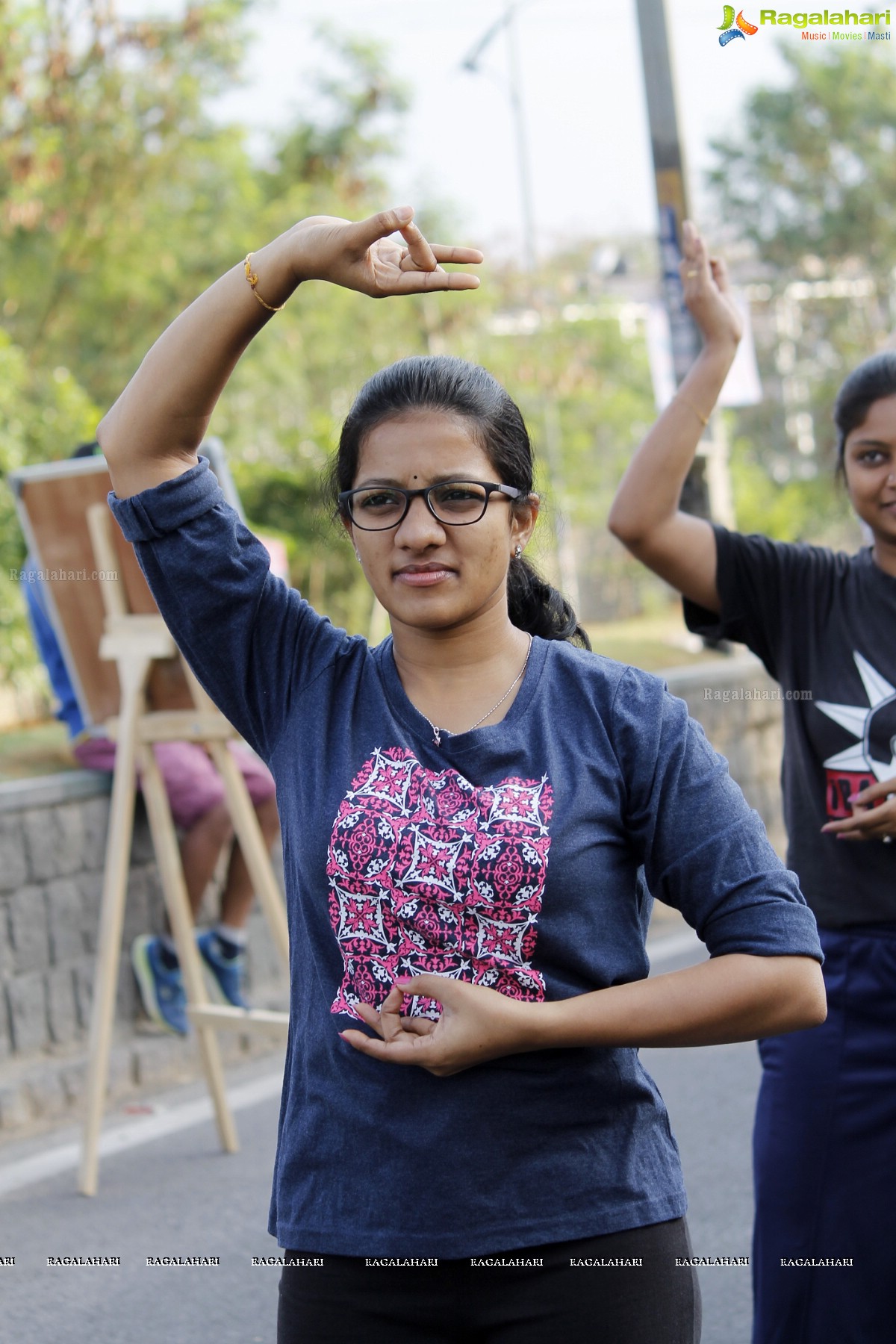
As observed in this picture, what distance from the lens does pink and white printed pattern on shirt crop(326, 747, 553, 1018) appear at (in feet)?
5.59

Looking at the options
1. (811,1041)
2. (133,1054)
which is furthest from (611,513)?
(133,1054)

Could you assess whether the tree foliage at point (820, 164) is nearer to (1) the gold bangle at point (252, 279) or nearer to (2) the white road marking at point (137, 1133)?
(2) the white road marking at point (137, 1133)

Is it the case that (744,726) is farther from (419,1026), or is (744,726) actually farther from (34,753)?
(419,1026)

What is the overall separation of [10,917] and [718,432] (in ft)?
21.9

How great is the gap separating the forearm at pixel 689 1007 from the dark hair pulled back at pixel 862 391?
1.48 meters

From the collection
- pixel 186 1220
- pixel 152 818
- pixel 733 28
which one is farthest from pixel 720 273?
pixel 186 1220

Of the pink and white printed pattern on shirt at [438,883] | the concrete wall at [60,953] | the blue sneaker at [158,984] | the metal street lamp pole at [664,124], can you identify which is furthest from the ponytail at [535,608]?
the metal street lamp pole at [664,124]

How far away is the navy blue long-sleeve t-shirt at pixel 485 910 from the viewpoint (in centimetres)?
169

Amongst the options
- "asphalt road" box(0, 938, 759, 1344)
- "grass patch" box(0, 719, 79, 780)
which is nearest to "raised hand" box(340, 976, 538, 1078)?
"asphalt road" box(0, 938, 759, 1344)

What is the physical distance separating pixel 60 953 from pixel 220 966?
61 cm

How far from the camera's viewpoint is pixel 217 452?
464cm

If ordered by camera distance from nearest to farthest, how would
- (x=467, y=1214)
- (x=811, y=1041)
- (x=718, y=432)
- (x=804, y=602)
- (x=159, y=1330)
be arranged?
1. (x=467, y=1214)
2. (x=811, y=1041)
3. (x=804, y=602)
4. (x=159, y=1330)
5. (x=718, y=432)

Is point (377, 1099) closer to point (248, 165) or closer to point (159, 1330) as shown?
point (159, 1330)

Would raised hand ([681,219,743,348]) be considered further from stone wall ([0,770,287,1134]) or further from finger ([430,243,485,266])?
stone wall ([0,770,287,1134])
